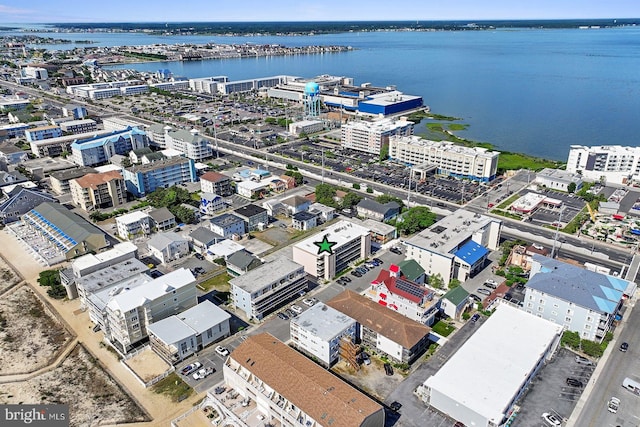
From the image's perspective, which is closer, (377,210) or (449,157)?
(377,210)

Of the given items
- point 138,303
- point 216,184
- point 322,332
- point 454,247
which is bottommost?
point 322,332

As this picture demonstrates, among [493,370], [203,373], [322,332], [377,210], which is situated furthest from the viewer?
[377,210]

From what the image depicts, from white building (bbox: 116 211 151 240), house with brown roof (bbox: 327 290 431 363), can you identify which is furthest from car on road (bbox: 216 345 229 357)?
white building (bbox: 116 211 151 240)

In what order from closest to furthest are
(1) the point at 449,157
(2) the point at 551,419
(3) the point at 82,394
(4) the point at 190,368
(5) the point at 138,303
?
(2) the point at 551,419 < (3) the point at 82,394 < (4) the point at 190,368 < (5) the point at 138,303 < (1) the point at 449,157

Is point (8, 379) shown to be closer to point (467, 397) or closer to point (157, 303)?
point (157, 303)

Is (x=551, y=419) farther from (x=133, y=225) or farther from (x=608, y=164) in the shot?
(x=608, y=164)

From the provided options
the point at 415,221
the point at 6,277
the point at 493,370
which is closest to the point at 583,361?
the point at 493,370
